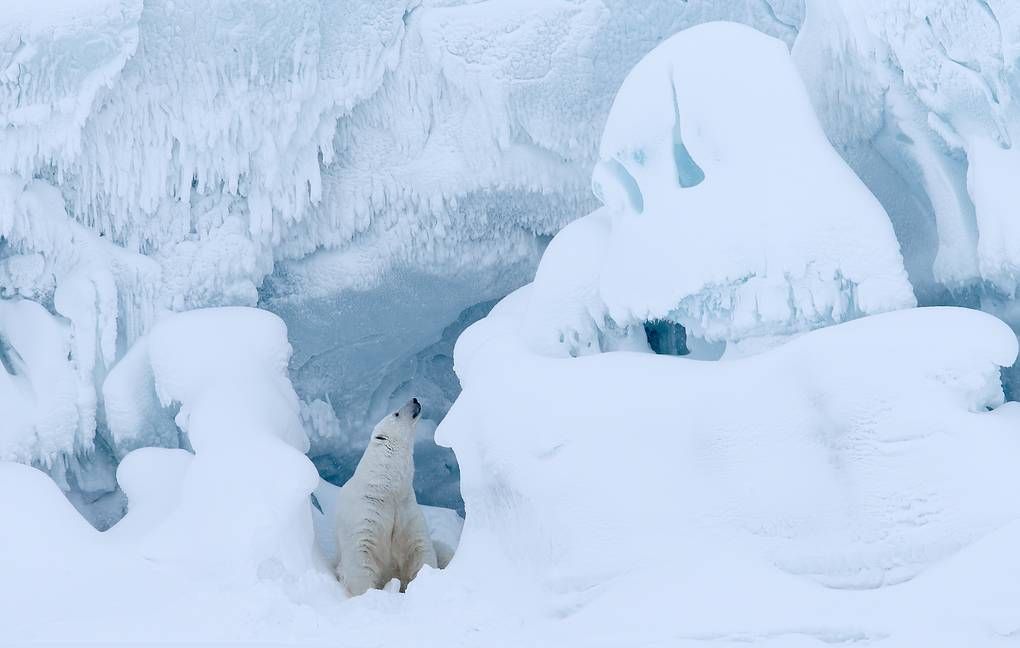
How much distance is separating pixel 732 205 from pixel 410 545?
216 centimetres

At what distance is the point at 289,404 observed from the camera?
15.2 ft

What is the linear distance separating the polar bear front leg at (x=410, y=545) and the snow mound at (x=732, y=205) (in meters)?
1.52

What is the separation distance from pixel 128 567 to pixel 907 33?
3.21 m

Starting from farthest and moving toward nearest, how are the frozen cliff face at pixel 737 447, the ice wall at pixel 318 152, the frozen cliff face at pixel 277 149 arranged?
the frozen cliff face at pixel 277 149 < the ice wall at pixel 318 152 < the frozen cliff face at pixel 737 447

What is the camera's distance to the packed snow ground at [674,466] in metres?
2.87

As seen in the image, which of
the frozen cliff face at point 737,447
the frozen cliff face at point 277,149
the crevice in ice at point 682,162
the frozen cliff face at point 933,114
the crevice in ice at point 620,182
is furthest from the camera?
the frozen cliff face at point 277,149

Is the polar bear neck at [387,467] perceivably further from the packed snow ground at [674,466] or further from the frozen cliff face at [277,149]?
the frozen cliff face at [277,149]

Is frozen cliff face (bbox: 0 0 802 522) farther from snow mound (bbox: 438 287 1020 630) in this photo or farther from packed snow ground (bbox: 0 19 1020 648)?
snow mound (bbox: 438 287 1020 630)

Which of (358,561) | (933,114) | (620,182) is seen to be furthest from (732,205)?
(358,561)

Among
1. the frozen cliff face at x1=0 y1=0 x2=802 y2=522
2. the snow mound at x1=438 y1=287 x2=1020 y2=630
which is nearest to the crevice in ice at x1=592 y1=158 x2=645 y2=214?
the snow mound at x1=438 y1=287 x2=1020 y2=630

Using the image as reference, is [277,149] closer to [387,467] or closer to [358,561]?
[387,467]

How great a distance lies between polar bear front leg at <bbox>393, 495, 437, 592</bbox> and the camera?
459 cm

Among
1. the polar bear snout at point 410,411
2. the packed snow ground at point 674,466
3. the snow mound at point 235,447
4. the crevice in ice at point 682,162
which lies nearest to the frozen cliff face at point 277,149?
the snow mound at point 235,447

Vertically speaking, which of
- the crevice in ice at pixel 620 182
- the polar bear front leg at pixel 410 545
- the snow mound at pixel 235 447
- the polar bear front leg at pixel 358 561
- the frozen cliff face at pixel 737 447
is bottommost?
the polar bear front leg at pixel 410 545
